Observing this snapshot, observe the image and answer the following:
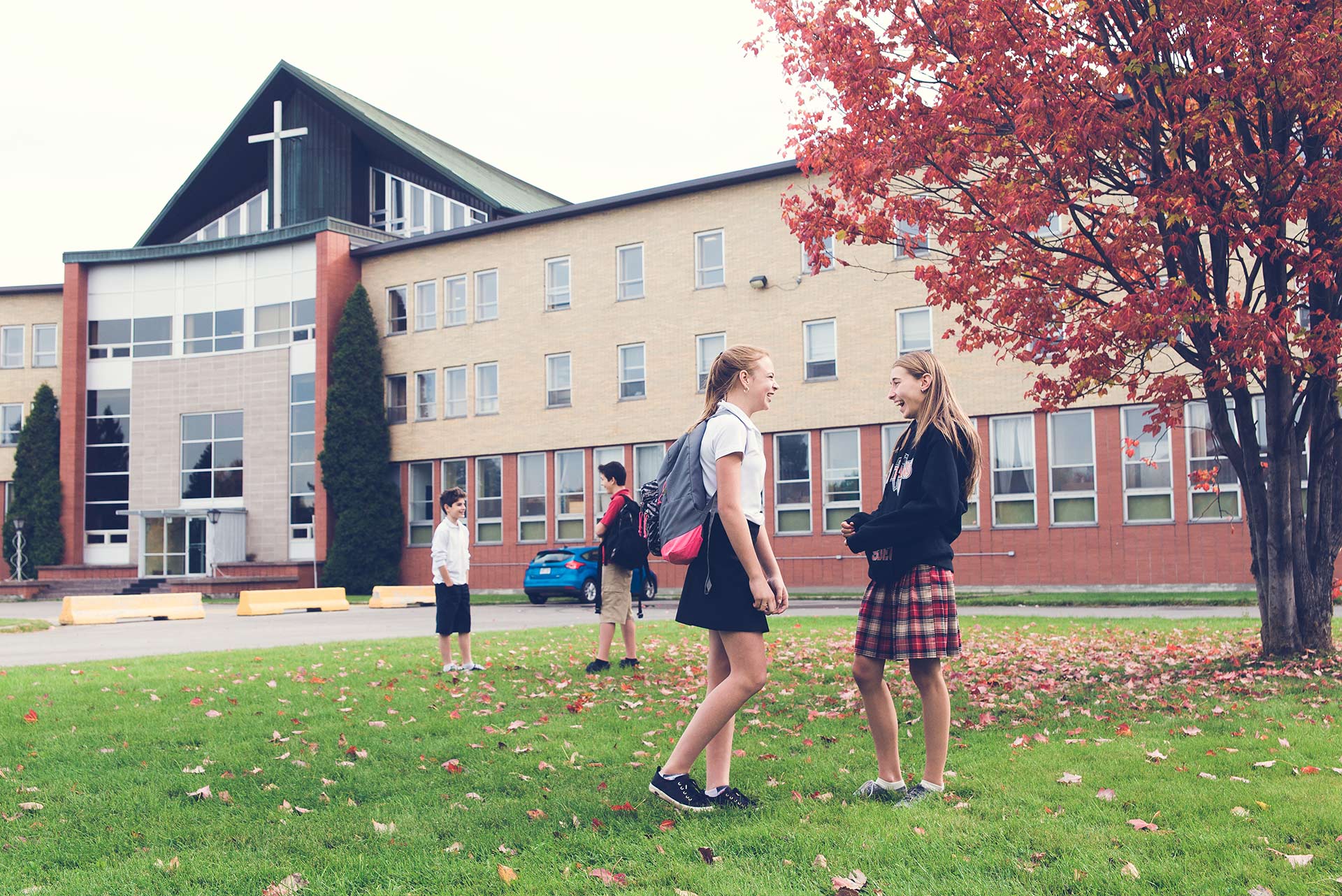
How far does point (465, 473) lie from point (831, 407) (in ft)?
41.3

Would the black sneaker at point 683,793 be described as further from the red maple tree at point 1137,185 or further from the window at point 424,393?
the window at point 424,393

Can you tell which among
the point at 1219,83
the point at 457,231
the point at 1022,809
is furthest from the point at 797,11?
the point at 457,231

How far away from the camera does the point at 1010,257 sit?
9.95 meters

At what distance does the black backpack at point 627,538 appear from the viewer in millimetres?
10445

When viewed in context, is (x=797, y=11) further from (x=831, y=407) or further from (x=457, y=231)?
(x=457, y=231)

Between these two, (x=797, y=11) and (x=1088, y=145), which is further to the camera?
(x=797, y=11)

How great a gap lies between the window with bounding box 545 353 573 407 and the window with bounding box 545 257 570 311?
1.53m

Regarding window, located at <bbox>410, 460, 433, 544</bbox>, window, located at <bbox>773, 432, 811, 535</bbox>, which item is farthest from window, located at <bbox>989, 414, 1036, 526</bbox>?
window, located at <bbox>410, 460, 433, 544</bbox>

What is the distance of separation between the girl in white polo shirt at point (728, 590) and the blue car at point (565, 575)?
2296 centimetres

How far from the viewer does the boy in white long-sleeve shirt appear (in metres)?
10.5

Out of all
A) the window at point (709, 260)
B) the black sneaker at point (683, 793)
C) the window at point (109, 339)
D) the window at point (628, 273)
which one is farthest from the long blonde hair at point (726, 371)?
the window at point (109, 339)

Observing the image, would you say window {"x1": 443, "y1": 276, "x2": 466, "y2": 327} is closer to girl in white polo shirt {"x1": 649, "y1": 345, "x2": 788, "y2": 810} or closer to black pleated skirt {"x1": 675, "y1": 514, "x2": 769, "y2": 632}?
girl in white polo shirt {"x1": 649, "y1": 345, "x2": 788, "y2": 810}

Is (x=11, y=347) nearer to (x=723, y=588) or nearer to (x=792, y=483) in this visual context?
(x=792, y=483)

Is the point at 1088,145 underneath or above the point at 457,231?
underneath
